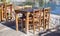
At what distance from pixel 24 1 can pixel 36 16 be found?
7331mm

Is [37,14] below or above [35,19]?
above

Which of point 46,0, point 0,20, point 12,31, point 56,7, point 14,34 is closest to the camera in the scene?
point 14,34

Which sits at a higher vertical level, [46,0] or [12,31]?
[46,0]

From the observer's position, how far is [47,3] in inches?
481

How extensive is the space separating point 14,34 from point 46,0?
7.67 m

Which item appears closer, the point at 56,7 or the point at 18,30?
the point at 18,30

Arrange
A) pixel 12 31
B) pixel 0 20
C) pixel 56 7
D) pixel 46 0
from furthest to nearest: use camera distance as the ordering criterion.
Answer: pixel 46 0, pixel 56 7, pixel 0 20, pixel 12 31

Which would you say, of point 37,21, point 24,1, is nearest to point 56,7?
point 24,1

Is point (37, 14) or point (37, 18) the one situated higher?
point (37, 14)

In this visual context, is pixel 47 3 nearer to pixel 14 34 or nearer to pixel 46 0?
pixel 46 0

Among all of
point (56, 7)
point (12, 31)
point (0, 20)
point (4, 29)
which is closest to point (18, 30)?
point (12, 31)

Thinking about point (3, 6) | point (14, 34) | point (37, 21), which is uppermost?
point (3, 6)

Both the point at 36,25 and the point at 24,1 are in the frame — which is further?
the point at 24,1

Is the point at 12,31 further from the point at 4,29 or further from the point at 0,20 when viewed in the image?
the point at 0,20
